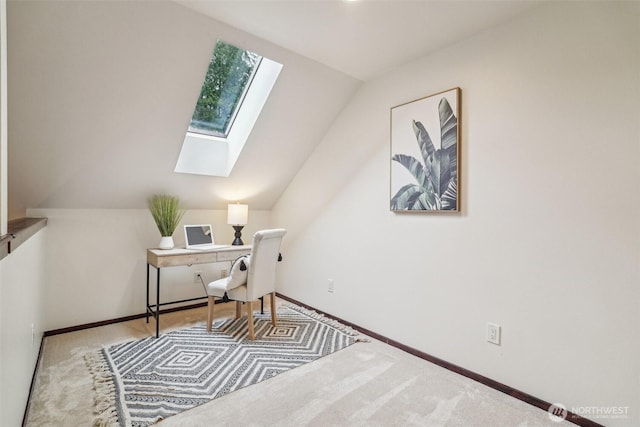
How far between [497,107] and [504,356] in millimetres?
1551

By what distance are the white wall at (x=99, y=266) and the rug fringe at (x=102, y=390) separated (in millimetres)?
741

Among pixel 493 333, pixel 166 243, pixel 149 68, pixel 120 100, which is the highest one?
pixel 149 68

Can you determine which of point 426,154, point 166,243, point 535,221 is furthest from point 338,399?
point 166,243

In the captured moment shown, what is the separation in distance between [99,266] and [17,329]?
5.65ft

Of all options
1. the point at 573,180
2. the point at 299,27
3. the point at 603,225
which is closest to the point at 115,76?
the point at 299,27

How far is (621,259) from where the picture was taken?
1.62 m

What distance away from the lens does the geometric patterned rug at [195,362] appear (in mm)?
1832

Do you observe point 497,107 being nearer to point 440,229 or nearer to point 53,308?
point 440,229

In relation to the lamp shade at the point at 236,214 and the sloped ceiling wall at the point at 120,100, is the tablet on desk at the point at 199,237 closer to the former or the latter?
the lamp shade at the point at 236,214

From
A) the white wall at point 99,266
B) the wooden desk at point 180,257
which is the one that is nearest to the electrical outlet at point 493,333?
the wooden desk at point 180,257

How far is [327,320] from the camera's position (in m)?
3.18

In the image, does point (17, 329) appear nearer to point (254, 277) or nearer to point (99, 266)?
point (254, 277)

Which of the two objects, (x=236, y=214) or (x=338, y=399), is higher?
(x=236, y=214)

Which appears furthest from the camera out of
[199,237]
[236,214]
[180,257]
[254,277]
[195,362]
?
[236,214]
